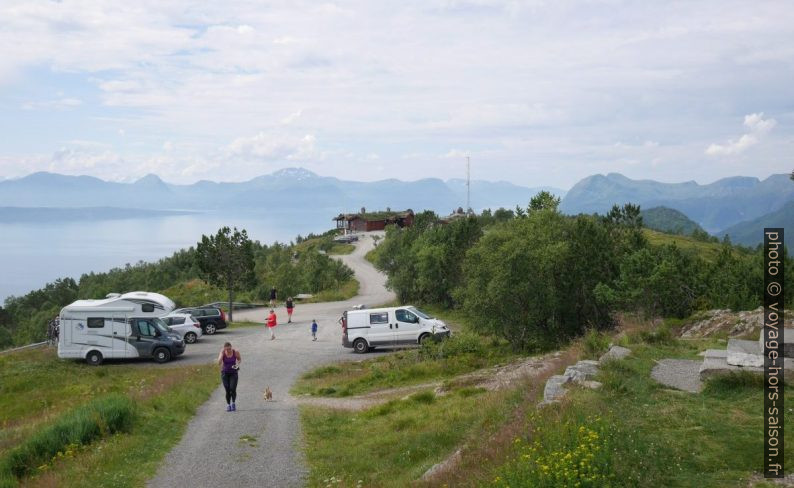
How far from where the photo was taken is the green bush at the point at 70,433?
11914mm

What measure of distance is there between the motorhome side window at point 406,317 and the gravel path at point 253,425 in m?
2.48

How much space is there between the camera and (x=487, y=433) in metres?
10.3

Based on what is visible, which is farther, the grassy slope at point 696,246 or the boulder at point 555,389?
the grassy slope at point 696,246

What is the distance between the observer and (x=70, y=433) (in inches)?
496

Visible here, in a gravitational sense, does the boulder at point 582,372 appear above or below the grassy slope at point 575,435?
above

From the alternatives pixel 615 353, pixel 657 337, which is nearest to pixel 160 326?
pixel 657 337

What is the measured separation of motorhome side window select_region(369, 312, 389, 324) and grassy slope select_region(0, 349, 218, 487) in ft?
22.9

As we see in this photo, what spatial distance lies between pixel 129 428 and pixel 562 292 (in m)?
17.2

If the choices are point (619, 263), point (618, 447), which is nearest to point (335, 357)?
point (619, 263)

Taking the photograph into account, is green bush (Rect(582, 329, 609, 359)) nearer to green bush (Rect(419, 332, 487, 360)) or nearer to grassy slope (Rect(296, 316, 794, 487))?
grassy slope (Rect(296, 316, 794, 487))

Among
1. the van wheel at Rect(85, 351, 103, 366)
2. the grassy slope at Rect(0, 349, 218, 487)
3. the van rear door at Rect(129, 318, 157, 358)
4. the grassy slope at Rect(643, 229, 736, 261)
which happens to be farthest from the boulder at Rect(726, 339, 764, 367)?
the grassy slope at Rect(643, 229, 736, 261)

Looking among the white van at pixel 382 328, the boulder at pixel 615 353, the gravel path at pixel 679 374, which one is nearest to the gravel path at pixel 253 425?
the white van at pixel 382 328

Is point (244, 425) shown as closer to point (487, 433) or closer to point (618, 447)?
point (487, 433)

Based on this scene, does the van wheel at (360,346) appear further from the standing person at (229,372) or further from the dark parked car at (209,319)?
the standing person at (229,372)
